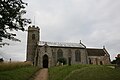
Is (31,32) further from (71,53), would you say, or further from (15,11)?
(15,11)

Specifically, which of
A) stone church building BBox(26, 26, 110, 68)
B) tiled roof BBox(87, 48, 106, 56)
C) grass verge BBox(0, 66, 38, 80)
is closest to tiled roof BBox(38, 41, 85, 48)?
stone church building BBox(26, 26, 110, 68)

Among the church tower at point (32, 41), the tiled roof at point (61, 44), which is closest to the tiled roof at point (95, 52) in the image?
the tiled roof at point (61, 44)

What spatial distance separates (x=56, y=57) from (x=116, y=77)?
4193 cm

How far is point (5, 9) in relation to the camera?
16.6m

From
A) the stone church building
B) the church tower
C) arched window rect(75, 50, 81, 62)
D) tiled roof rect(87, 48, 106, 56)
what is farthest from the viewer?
tiled roof rect(87, 48, 106, 56)

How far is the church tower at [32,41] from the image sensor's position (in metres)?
61.3

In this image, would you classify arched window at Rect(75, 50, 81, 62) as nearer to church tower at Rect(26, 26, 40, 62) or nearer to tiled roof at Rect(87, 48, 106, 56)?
tiled roof at Rect(87, 48, 106, 56)

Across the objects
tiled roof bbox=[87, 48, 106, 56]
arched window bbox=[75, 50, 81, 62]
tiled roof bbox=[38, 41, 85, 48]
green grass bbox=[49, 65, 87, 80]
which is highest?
tiled roof bbox=[38, 41, 85, 48]

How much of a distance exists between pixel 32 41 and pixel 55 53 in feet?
31.8

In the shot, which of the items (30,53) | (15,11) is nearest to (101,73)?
(15,11)

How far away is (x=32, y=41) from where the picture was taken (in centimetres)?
6288

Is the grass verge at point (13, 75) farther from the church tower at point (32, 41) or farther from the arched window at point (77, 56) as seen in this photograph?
the arched window at point (77, 56)

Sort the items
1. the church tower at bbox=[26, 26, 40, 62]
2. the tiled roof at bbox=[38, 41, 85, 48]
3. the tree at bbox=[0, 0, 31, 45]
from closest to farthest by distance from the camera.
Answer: the tree at bbox=[0, 0, 31, 45], the tiled roof at bbox=[38, 41, 85, 48], the church tower at bbox=[26, 26, 40, 62]

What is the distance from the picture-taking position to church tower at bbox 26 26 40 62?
6134 centimetres
